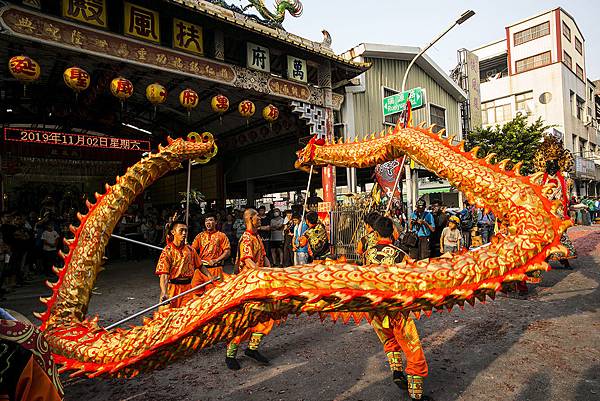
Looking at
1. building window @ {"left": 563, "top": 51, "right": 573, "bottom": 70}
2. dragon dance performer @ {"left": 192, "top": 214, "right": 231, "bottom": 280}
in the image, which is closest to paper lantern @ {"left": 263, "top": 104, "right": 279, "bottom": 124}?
dragon dance performer @ {"left": 192, "top": 214, "right": 231, "bottom": 280}

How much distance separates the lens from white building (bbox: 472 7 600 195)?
29125 millimetres

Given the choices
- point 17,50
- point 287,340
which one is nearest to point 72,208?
point 17,50

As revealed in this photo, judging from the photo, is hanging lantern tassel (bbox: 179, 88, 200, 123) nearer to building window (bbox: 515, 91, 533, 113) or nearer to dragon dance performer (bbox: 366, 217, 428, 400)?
dragon dance performer (bbox: 366, 217, 428, 400)

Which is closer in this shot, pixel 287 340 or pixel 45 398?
pixel 45 398

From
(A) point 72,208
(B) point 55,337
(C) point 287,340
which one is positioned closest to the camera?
(B) point 55,337

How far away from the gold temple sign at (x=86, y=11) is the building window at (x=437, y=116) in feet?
40.7

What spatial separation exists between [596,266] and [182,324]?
939 cm

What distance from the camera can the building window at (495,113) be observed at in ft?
105

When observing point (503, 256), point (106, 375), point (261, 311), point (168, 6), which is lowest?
point (106, 375)

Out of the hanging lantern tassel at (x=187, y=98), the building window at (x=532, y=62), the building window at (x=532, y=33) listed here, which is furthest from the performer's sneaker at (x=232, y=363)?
the building window at (x=532, y=33)

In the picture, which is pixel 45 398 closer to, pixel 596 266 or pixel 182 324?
pixel 182 324

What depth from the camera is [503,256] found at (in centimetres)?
137

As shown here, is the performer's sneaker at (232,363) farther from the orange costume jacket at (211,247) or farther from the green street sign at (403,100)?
the green street sign at (403,100)

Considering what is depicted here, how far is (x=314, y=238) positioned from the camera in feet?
19.1
